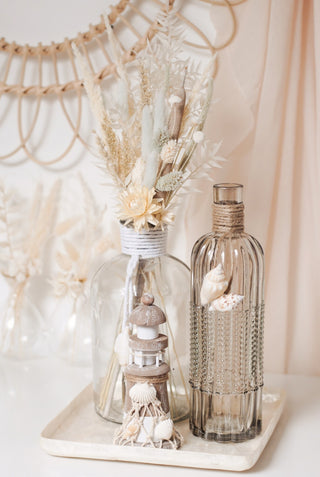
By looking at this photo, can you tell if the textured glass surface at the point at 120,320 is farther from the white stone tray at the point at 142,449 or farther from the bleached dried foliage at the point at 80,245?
the bleached dried foliage at the point at 80,245

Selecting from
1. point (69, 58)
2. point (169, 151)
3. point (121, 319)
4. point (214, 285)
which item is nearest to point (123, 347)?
point (121, 319)

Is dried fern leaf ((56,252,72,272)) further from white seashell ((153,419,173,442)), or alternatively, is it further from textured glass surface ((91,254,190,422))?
white seashell ((153,419,173,442))

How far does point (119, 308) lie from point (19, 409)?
0.23 m

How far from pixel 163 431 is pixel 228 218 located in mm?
292

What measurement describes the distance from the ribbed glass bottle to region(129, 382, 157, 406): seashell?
0.09m

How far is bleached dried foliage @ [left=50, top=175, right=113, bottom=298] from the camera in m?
1.22

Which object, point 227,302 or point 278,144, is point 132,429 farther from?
point 278,144

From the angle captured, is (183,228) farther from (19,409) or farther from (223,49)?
(19,409)

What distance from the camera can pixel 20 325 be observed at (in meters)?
1.26

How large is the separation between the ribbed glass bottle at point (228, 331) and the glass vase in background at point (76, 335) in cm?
37

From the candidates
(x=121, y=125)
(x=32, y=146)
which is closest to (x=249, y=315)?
(x=121, y=125)

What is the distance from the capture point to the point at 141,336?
33.2 inches

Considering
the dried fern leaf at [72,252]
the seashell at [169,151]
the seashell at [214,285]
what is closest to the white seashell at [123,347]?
the seashell at [214,285]

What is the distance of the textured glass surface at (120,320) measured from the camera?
3.14 feet
